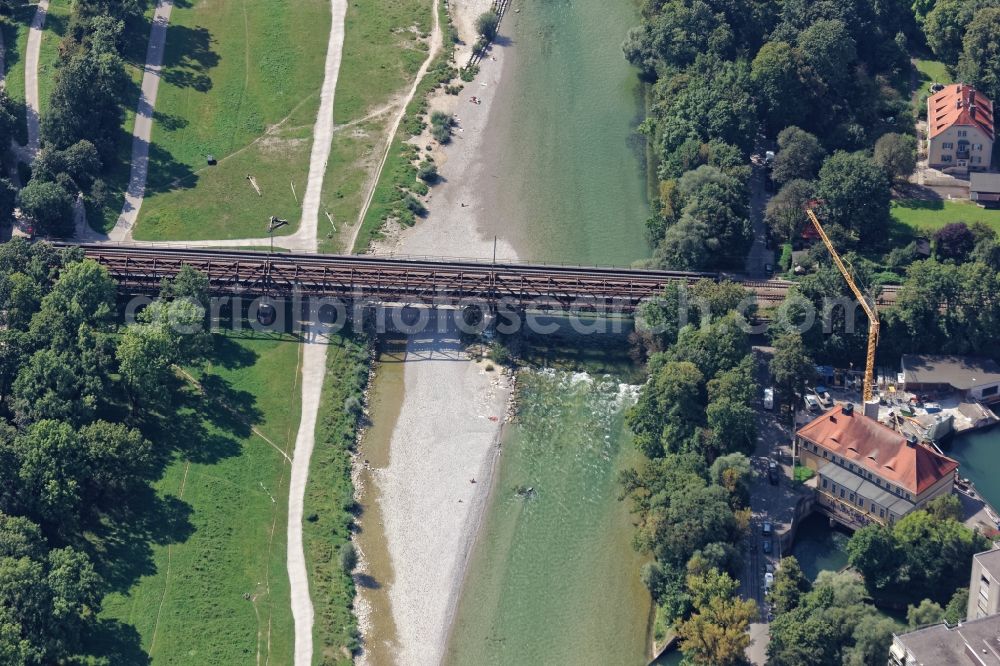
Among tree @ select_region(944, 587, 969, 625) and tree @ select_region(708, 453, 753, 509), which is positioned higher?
tree @ select_region(708, 453, 753, 509)

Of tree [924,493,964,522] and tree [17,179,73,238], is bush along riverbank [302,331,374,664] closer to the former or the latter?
tree [17,179,73,238]

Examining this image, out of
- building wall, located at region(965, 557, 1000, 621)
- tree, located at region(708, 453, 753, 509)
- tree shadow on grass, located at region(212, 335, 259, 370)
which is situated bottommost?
building wall, located at region(965, 557, 1000, 621)

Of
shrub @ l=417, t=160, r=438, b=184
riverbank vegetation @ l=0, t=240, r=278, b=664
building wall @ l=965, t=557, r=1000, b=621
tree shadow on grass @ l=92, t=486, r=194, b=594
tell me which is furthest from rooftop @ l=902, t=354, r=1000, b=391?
tree shadow on grass @ l=92, t=486, r=194, b=594

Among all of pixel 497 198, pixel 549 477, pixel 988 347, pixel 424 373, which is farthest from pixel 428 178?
pixel 988 347

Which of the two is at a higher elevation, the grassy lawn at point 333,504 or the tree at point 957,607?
the grassy lawn at point 333,504

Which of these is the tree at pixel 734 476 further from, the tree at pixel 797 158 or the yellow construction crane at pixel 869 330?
the tree at pixel 797 158

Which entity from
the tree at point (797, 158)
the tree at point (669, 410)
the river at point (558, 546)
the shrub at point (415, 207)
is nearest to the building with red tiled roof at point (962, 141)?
the tree at point (797, 158)

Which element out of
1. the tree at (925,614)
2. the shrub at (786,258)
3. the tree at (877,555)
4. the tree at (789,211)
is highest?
the tree at (789,211)

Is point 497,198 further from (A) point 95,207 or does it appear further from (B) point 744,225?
(A) point 95,207

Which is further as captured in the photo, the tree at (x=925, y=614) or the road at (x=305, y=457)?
the road at (x=305, y=457)
